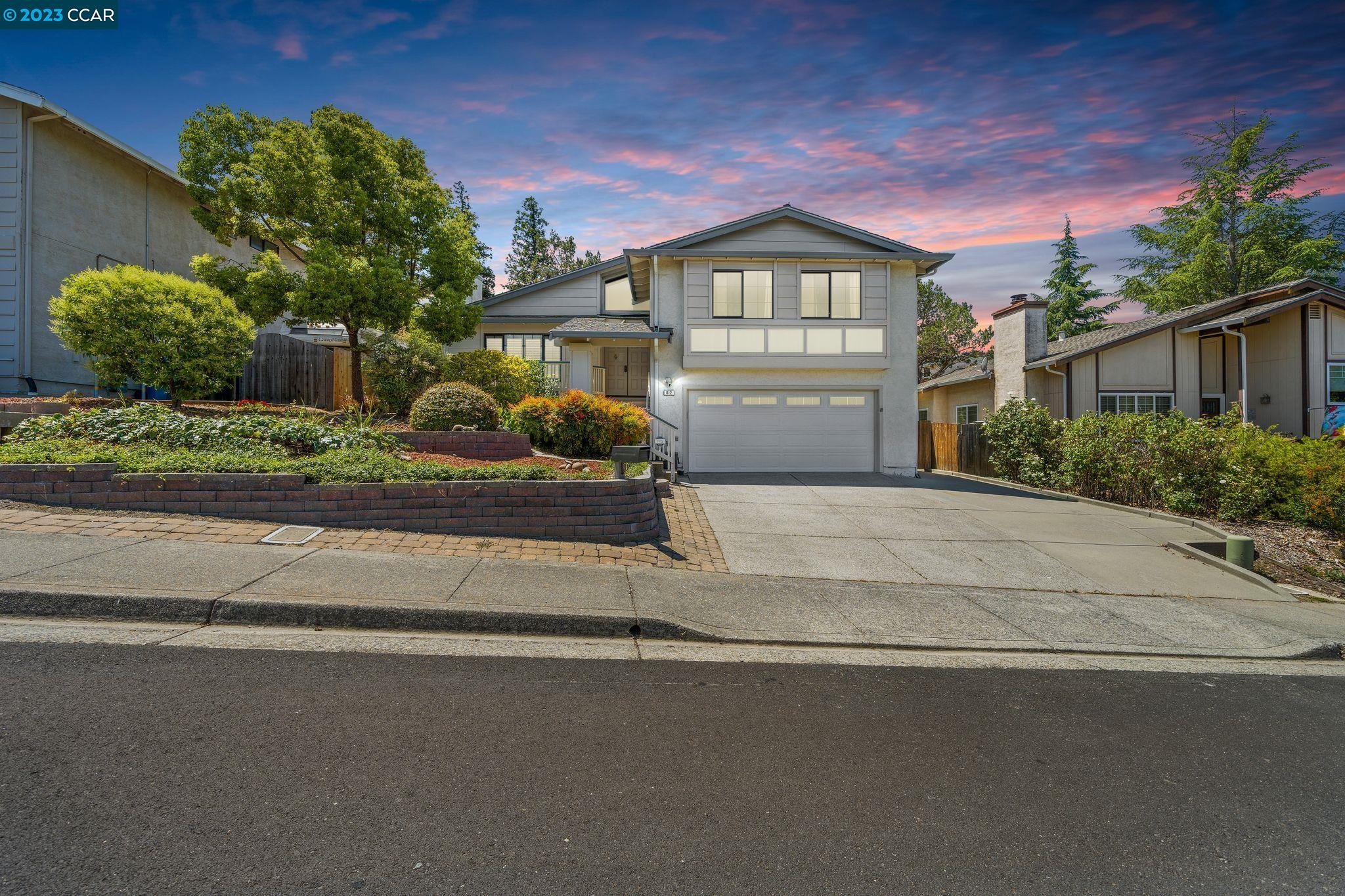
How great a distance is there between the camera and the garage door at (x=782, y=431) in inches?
636

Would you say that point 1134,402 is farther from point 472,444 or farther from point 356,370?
point 356,370

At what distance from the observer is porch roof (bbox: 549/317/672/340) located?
50.8ft

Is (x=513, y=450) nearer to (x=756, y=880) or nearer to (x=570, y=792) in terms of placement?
(x=570, y=792)

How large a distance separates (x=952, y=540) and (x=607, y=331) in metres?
9.19

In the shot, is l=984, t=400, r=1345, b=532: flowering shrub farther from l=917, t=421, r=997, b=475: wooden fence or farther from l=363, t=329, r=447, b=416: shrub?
l=363, t=329, r=447, b=416: shrub

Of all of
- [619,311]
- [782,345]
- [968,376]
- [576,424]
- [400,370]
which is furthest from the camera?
[968,376]

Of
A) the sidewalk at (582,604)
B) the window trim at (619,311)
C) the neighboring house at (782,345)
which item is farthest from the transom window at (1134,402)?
the window trim at (619,311)

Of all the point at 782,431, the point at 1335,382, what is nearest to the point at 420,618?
the point at 782,431

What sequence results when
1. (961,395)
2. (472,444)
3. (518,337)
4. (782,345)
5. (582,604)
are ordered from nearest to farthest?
(582,604) < (472,444) < (782,345) < (518,337) < (961,395)

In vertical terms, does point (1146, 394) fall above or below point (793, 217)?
below

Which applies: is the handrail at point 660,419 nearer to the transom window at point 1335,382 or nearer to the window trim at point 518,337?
the window trim at point 518,337

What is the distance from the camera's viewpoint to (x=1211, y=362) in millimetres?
19188

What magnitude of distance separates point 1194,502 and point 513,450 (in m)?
11.6

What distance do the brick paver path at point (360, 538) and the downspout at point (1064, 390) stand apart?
15007 mm
